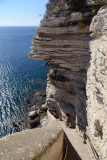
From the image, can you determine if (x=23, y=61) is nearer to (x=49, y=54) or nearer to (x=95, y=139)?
(x=49, y=54)

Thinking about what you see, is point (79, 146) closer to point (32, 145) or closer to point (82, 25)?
point (32, 145)

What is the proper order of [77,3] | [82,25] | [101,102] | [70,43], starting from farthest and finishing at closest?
[70,43], [77,3], [82,25], [101,102]

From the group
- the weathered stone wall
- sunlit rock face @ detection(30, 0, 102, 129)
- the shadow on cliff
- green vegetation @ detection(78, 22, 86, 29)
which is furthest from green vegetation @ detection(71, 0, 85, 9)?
the shadow on cliff

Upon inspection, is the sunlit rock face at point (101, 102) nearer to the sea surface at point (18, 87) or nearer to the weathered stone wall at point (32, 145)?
the weathered stone wall at point (32, 145)

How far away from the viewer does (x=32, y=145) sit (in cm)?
1020

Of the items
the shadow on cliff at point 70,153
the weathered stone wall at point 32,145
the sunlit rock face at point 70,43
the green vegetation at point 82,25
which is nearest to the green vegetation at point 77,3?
the sunlit rock face at point 70,43

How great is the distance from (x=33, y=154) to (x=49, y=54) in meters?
13.4

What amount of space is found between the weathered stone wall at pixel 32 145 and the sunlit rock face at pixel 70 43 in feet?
23.7

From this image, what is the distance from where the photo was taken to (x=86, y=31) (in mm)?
16562

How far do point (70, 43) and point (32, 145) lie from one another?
1271 cm

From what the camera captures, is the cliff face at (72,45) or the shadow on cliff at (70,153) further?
the cliff face at (72,45)

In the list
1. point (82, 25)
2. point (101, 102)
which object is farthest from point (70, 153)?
point (82, 25)

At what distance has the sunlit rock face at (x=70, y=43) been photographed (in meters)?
17.0

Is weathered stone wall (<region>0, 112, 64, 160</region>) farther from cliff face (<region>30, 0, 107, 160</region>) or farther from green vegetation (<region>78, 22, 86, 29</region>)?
green vegetation (<region>78, 22, 86, 29</region>)
